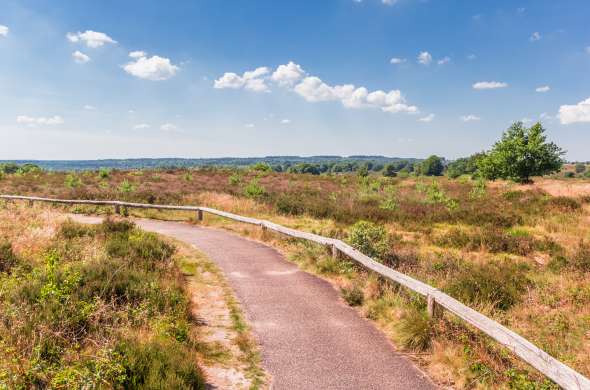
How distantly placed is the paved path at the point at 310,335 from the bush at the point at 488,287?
267 cm

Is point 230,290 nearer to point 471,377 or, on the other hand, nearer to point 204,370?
point 204,370

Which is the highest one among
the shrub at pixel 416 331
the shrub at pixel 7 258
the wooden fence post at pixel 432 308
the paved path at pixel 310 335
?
the shrub at pixel 7 258

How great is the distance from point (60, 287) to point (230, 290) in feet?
11.5

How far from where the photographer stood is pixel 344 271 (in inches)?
383

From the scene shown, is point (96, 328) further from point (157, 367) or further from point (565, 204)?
point (565, 204)

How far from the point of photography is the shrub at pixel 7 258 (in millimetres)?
8008

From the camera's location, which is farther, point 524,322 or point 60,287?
point 524,322

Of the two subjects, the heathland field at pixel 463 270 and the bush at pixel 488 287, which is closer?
the heathland field at pixel 463 270

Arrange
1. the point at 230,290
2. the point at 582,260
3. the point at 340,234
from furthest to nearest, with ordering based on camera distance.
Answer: the point at 340,234, the point at 582,260, the point at 230,290

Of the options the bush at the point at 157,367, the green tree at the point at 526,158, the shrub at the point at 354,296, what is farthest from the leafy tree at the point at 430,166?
the bush at the point at 157,367

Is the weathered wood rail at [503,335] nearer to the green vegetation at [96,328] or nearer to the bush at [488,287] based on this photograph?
the bush at [488,287]

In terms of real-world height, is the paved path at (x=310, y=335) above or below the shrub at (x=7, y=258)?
below

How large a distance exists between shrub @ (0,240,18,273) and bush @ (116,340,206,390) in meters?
5.17

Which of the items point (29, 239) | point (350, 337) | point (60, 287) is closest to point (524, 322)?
point (350, 337)
